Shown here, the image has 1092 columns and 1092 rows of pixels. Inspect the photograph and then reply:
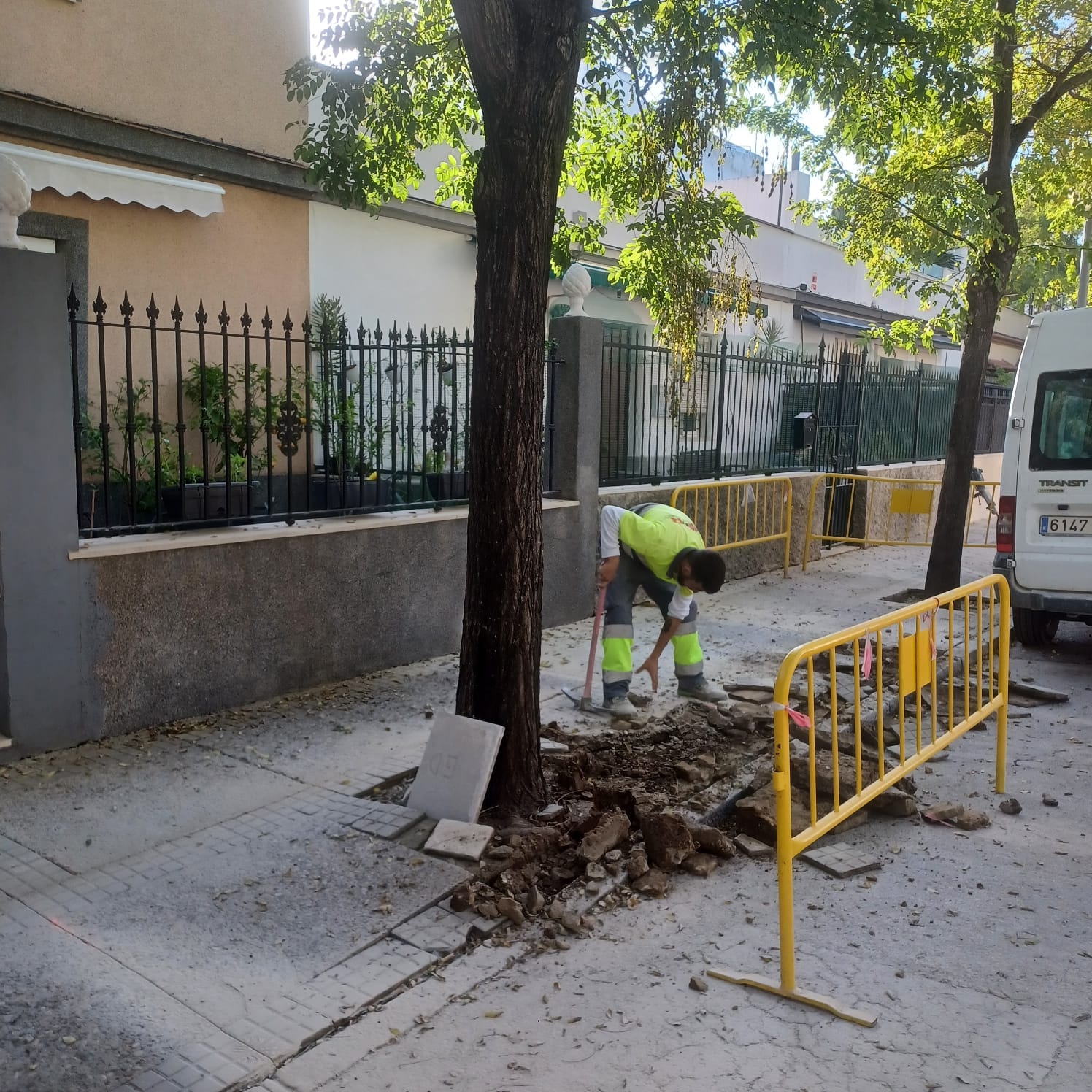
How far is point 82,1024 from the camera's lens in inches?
113

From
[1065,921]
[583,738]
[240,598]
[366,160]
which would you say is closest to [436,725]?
[583,738]

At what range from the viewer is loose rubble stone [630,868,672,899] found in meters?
3.89

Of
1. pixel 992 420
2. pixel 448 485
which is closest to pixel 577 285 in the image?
pixel 448 485

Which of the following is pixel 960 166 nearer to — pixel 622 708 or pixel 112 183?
pixel 622 708

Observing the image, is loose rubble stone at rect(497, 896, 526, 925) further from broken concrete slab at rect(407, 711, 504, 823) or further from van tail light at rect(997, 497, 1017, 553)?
van tail light at rect(997, 497, 1017, 553)

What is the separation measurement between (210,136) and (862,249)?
6.27 m

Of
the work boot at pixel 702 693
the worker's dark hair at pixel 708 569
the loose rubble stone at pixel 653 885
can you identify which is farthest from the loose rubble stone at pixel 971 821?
the work boot at pixel 702 693

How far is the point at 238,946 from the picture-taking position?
3.33m

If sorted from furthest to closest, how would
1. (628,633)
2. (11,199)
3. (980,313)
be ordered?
(980,313)
(628,633)
(11,199)

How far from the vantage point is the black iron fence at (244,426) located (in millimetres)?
5508

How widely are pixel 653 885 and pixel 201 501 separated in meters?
3.57

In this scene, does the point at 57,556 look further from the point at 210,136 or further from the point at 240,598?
the point at 210,136

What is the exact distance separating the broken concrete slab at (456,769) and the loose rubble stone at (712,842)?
0.91m

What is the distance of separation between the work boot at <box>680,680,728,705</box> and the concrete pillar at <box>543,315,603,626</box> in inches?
74.2
